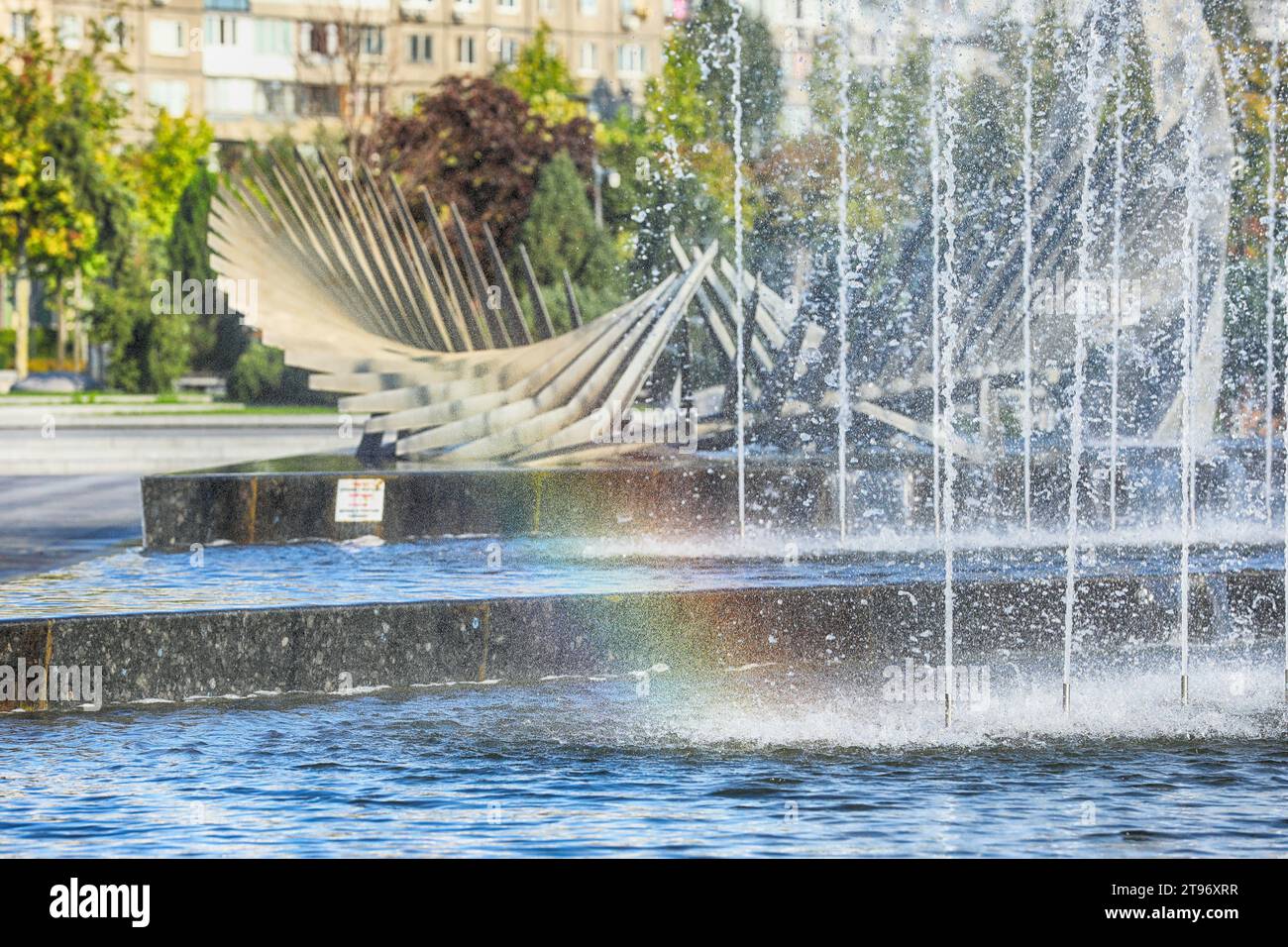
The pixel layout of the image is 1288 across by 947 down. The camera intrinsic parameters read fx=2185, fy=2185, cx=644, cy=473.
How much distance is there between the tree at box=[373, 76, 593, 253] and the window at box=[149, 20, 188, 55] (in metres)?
32.7

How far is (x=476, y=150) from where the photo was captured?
41906mm

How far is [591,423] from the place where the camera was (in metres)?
13.2

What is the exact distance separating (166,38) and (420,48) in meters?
8.48

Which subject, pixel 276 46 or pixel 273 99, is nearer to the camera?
pixel 276 46

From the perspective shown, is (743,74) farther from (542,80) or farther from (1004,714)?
(1004,714)

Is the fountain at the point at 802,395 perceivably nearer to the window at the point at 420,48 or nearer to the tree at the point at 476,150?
the tree at the point at 476,150

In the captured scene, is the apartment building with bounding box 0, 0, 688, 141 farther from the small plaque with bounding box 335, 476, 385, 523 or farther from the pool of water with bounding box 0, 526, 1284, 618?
the pool of water with bounding box 0, 526, 1284, 618

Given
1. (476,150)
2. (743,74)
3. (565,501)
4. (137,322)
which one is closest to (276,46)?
(476,150)

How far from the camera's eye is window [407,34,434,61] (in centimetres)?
7444

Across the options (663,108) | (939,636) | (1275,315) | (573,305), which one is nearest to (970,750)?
(939,636)

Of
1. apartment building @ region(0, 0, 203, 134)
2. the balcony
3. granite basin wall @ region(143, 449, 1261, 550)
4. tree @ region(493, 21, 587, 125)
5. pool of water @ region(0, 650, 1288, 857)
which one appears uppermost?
the balcony

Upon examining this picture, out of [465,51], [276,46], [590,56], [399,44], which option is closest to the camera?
[399,44]

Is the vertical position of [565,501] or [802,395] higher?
[802,395]

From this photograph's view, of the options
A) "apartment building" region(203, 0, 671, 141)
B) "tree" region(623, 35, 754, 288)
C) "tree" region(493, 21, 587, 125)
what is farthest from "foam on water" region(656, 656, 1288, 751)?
"apartment building" region(203, 0, 671, 141)
